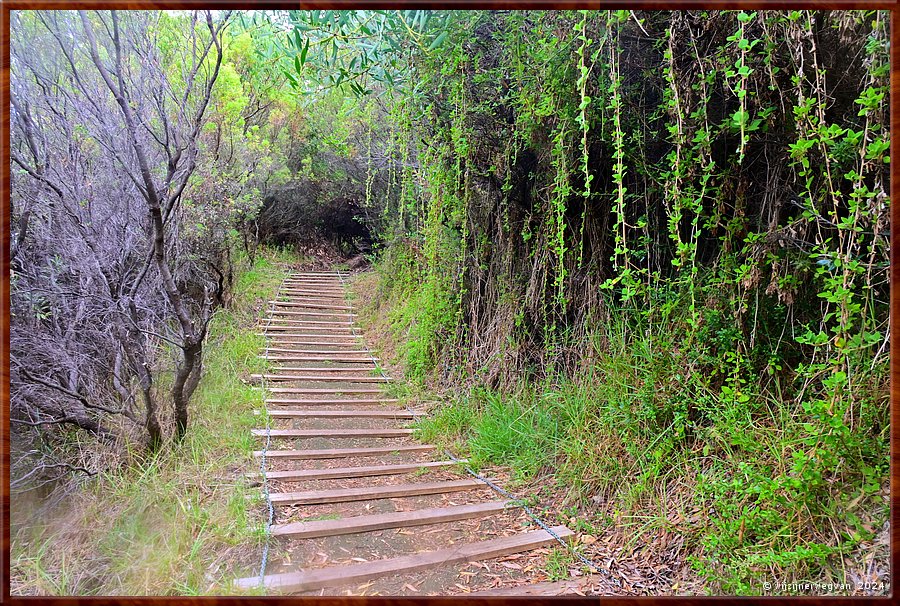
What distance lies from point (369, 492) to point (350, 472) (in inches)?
13.8

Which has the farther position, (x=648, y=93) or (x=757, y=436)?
(x=648, y=93)

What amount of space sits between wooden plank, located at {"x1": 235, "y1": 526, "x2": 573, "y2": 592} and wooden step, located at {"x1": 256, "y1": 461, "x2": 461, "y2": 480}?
0.95 metres

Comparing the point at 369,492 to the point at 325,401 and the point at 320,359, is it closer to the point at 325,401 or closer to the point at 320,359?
the point at 325,401

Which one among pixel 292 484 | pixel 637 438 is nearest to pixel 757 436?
pixel 637 438

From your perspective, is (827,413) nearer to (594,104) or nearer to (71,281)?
(594,104)

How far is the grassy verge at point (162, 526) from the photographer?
1722 mm

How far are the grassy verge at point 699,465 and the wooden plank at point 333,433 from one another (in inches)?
30.0

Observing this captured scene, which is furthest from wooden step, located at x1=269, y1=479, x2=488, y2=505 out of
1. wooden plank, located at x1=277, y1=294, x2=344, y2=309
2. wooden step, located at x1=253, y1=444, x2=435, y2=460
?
wooden plank, located at x1=277, y1=294, x2=344, y2=309

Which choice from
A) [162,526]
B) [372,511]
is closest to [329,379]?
[372,511]

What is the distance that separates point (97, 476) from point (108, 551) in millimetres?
1035

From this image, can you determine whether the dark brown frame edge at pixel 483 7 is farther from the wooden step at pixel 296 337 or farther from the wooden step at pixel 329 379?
the wooden step at pixel 296 337

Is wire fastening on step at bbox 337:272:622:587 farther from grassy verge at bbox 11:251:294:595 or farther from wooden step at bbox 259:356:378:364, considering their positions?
wooden step at bbox 259:356:378:364

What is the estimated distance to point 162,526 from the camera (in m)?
2.14

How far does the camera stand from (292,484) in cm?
272
